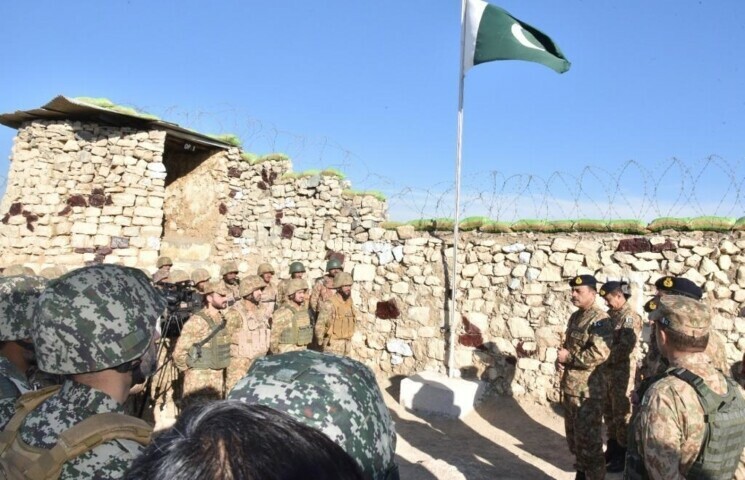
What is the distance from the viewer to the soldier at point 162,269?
7972mm

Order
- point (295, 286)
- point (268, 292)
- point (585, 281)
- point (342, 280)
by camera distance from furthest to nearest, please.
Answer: point (268, 292) → point (342, 280) → point (295, 286) → point (585, 281)

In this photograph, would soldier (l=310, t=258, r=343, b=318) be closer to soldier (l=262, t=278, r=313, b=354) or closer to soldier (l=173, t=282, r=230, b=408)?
soldier (l=262, t=278, r=313, b=354)

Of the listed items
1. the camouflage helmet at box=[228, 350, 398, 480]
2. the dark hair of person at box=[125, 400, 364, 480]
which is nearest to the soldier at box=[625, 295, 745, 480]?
the camouflage helmet at box=[228, 350, 398, 480]

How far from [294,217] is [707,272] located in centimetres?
614

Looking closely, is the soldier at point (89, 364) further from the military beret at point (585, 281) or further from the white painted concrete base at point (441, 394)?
the white painted concrete base at point (441, 394)

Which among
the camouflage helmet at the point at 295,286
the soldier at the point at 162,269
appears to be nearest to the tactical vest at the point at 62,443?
the camouflage helmet at the point at 295,286

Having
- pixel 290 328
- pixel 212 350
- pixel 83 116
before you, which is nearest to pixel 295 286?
pixel 290 328

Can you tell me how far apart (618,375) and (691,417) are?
2971 millimetres

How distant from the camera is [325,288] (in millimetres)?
7602

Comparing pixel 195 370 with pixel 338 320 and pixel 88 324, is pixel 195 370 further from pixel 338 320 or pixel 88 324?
pixel 88 324

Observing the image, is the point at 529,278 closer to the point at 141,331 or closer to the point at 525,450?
the point at 525,450

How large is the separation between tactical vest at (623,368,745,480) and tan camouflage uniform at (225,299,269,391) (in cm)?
424

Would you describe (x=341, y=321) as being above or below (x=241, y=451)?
below

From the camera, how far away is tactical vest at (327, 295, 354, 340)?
7.12 metres
